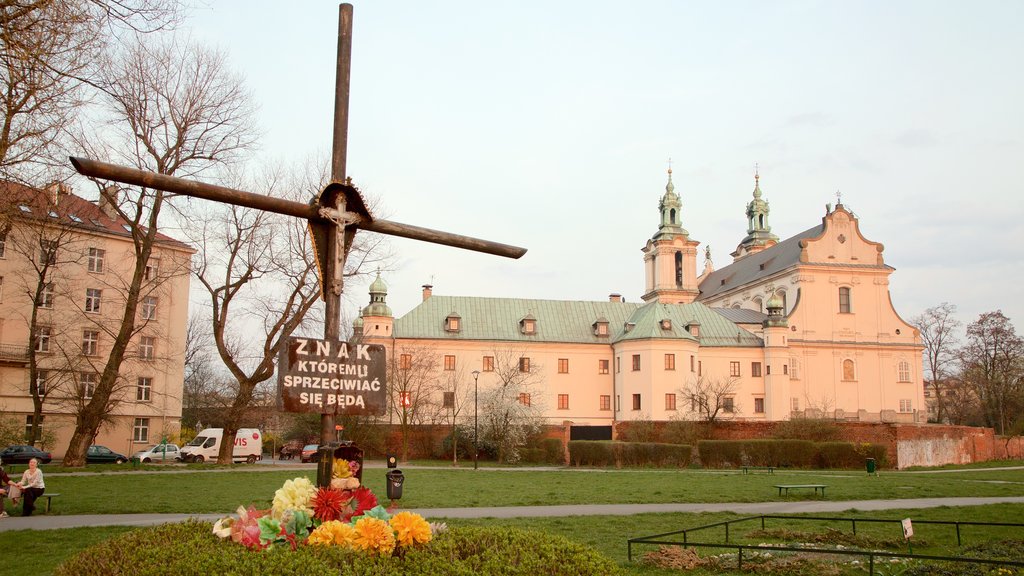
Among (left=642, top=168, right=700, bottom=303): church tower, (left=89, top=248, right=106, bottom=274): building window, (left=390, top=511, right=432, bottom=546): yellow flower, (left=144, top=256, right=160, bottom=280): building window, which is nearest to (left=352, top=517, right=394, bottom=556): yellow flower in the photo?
(left=390, top=511, right=432, bottom=546): yellow flower

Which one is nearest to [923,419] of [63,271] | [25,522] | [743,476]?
[743,476]

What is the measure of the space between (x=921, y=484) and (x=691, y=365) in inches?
1353

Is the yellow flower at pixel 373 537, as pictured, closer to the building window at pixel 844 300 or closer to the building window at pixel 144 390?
the building window at pixel 144 390

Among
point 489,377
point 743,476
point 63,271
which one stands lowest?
point 743,476

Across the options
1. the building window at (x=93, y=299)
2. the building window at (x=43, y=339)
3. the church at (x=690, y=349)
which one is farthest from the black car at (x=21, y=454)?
the church at (x=690, y=349)

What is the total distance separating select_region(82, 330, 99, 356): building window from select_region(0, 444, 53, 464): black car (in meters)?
8.64

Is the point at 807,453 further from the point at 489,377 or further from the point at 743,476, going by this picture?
the point at 489,377

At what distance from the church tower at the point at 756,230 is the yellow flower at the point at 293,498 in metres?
90.2

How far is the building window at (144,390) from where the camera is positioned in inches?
1974

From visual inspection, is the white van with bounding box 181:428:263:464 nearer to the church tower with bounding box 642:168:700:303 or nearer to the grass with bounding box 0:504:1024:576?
the grass with bounding box 0:504:1024:576

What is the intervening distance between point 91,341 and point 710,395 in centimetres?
4244

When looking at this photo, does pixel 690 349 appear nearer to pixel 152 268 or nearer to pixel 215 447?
pixel 215 447

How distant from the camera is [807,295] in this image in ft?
231

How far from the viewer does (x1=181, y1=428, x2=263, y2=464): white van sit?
4769 cm
